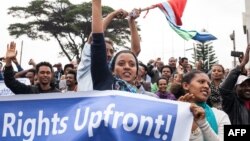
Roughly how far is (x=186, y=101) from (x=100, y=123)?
0.55 meters

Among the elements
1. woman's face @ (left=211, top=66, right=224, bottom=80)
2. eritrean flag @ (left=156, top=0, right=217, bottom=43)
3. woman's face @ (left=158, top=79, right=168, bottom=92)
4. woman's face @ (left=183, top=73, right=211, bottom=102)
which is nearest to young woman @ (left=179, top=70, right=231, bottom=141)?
woman's face @ (left=183, top=73, right=211, bottom=102)

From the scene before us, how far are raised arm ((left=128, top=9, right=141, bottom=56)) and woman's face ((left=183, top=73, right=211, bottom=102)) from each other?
2.57 ft

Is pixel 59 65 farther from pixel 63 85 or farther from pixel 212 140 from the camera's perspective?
pixel 212 140

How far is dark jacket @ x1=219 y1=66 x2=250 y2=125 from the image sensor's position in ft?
14.5

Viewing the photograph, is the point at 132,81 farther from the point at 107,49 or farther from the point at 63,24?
the point at 63,24

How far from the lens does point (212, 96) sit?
5082mm

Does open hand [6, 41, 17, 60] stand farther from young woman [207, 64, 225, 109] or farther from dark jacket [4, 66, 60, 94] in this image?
young woman [207, 64, 225, 109]

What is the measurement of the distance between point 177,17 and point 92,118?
337 centimetres

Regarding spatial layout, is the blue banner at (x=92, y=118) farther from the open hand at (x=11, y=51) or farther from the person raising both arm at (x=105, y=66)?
the open hand at (x=11, y=51)

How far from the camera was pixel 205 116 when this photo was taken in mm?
2984

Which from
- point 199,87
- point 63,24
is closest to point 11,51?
point 199,87

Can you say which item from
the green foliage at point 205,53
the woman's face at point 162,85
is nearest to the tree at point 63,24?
the green foliage at point 205,53

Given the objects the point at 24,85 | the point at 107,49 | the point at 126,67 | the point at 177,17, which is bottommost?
the point at 24,85

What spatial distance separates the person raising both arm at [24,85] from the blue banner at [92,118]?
117cm
